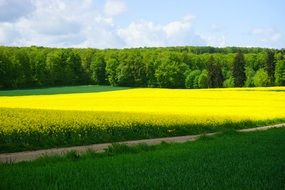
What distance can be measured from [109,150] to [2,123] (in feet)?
27.8

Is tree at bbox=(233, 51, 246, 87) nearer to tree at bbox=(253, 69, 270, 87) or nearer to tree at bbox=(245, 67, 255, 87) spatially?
tree at bbox=(245, 67, 255, 87)

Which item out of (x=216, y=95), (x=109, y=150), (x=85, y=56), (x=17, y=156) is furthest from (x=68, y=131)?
(x=85, y=56)

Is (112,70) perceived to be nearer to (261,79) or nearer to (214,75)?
(214,75)

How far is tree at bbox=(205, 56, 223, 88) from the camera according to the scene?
132 meters

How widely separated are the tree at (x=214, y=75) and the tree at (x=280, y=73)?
49.4ft

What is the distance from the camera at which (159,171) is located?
41.1ft

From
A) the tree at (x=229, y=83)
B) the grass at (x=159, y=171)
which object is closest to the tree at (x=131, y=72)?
the tree at (x=229, y=83)

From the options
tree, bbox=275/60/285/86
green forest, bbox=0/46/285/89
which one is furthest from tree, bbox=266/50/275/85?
tree, bbox=275/60/285/86

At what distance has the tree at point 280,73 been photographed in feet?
436

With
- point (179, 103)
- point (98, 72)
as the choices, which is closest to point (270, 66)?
point (98, 72)

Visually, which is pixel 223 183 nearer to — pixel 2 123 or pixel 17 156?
pixel 17 156

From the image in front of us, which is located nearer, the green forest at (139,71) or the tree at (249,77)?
the green forest at (139,71)

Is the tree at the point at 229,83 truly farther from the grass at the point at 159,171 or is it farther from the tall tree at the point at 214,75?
the grass at the point at 159,171

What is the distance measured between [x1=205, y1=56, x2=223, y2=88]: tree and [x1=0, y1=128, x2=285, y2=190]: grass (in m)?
115
